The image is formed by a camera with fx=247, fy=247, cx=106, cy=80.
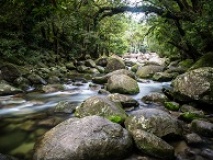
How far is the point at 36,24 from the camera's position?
15.9 m

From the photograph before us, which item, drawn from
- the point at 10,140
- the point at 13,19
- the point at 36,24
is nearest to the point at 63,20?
the point at 36,24

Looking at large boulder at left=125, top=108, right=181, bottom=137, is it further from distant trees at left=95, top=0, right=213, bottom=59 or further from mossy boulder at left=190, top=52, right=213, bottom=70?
mossy boulder at left=190, top=52, right=213, bottom=70

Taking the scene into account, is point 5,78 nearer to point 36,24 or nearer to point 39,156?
point 36,24

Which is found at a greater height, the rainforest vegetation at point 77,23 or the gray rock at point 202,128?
the rainforest vegetation at point 77,23

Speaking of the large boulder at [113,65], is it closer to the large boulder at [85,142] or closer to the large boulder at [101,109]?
the large boulder at [101,109]

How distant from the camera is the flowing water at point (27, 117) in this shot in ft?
19.4

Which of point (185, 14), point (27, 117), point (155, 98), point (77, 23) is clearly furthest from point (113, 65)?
point (27, 117)

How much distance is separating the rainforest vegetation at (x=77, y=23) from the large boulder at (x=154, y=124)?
13.8ft

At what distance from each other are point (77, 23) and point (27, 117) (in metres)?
8.75

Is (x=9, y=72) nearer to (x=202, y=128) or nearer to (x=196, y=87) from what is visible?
(x=196, y=87)

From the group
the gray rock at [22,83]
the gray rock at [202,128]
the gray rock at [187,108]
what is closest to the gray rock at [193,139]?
the gray rock at [202,128]

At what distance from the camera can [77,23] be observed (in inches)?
599

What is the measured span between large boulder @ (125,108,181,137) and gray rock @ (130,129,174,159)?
576mm

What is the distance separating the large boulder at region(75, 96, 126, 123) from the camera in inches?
263
